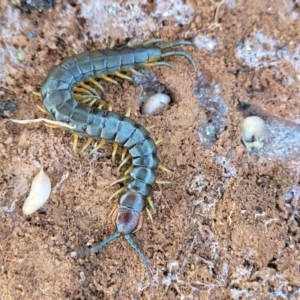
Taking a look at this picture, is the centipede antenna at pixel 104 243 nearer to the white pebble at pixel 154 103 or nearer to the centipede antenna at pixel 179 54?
the white pebble at pixel 154 103

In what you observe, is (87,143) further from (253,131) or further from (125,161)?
(253,131)

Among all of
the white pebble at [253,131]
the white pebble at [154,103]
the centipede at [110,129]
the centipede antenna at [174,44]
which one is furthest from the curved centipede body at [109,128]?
the white pebble at [253,131]

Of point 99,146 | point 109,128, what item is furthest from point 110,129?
point 99,146

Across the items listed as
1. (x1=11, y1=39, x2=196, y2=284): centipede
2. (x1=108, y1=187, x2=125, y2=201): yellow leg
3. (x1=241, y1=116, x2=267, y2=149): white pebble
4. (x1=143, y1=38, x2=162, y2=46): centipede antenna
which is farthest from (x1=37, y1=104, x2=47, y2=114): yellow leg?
(x1=241, y1=116, x2=267, y2=149): white pebble

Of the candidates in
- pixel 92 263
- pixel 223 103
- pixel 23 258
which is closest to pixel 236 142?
pixel 223 103

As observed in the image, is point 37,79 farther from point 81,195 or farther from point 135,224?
point 135,224

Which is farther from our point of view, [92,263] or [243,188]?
[243,188]

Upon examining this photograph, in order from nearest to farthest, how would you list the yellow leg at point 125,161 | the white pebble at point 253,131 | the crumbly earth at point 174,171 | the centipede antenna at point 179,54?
the crumbly earth at point 174,171
the yellow leg at point 125,161
the white pebble at point 253,131
the centipede antenna at point 179,54
